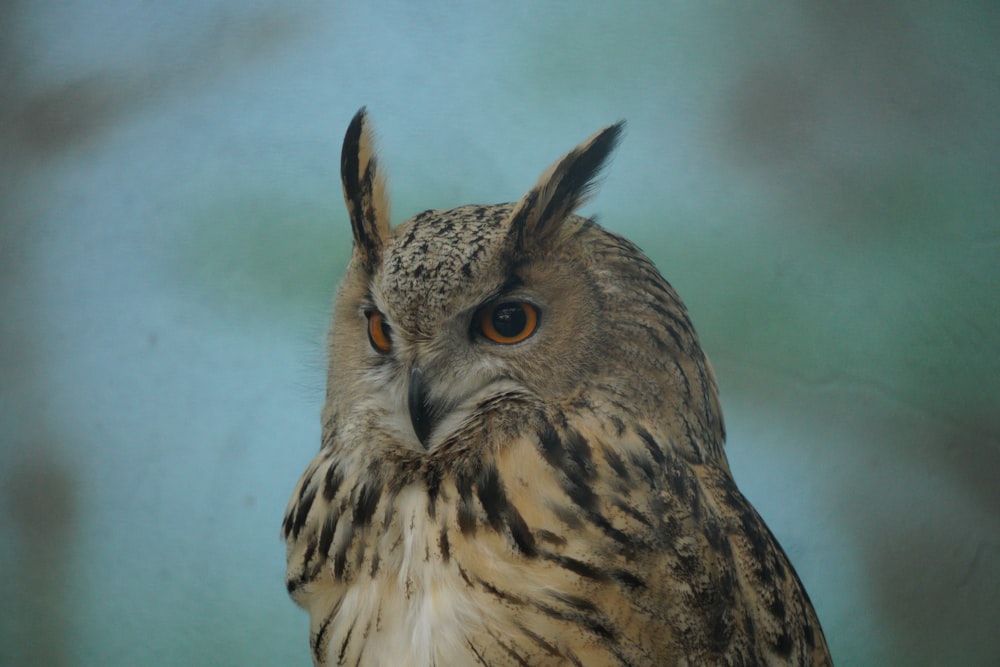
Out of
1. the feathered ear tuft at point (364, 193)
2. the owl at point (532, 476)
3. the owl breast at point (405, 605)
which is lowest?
the owl breast at point (405, 605)

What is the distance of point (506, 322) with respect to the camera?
0.93 metres

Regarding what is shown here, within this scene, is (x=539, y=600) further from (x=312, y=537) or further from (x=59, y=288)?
(x=59, y=288)

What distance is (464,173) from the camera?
1.45 metres

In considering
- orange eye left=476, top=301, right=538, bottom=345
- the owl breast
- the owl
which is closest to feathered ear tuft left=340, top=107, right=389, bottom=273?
the owl

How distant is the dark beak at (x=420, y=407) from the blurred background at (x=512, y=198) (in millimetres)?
575

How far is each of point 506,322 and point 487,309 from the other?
28 mm

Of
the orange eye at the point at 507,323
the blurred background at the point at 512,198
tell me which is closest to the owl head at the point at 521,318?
the orange eye at the point at 507,323

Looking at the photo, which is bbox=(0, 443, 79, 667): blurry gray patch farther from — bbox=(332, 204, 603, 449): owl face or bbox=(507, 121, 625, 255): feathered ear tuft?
bbox=(507, 121, 625, 255): feathered ear tuft

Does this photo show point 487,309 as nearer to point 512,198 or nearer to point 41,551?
point 512,198

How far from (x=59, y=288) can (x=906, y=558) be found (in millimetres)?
1746

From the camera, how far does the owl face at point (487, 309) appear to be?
0.91 meters

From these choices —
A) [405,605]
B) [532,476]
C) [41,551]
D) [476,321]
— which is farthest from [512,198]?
[41,551]

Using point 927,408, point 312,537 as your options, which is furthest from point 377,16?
point 927,408

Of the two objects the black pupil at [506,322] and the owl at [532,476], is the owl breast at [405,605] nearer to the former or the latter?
the owl at [532,476]
